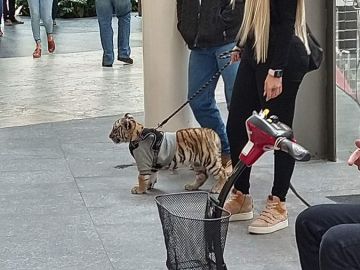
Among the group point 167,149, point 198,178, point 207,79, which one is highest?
point 207,79

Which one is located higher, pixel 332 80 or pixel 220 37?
pixel 220 37

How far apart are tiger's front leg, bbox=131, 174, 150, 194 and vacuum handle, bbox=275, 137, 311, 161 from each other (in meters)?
2.91

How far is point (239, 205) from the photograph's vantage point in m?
5.32

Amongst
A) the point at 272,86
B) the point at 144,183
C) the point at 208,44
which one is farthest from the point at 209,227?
the point at 208,44

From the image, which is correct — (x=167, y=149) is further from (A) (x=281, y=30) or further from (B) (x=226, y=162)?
(A) (x=281, y=30)

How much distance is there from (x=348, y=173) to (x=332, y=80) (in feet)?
2.72

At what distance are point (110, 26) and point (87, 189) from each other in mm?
6348

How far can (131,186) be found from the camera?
20.4ft

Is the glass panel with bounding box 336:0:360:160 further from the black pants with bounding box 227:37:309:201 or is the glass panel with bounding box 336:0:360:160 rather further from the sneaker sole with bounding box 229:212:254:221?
the black pants with bounding box 227:37:309:201

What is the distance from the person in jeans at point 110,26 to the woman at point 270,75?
6983 mm

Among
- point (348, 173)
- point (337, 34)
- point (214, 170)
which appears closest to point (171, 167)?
point (214, 170)

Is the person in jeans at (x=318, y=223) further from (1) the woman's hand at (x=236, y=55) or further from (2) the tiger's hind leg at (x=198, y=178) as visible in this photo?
(2) the tiger's hind leg at (x=198, y=178)

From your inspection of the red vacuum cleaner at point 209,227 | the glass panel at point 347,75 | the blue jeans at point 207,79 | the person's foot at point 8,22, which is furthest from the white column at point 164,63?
the person's foot at point 8,22

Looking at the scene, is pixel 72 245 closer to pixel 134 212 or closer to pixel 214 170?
pixel 134 212
